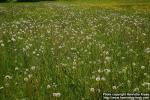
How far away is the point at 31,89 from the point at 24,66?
249 centimetres

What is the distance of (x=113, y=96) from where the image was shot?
25.4ft

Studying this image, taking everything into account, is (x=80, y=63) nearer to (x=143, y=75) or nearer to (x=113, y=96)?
(x=143, y=75)

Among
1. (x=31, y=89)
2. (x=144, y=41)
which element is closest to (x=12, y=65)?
(x=31, y=89)

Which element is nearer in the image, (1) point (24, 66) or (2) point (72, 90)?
(2) point (72, 90)

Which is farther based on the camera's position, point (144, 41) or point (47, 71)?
point (144, 41)

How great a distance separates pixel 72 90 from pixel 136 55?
338 cm

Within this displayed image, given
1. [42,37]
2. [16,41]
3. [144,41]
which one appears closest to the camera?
[144,41]

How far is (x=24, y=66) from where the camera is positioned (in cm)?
1108

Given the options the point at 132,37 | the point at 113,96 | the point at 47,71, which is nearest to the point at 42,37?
the point at 132,37

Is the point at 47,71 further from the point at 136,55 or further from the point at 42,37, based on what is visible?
the point at 42,37

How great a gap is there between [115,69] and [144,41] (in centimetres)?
457

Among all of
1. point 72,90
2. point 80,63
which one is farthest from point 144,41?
point 72,90

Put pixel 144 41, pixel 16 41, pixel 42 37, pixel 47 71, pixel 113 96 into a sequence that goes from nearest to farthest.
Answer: pixel 113 96 < pixel 47 71 < pixel 144 41 < pixel 16 41 < pixel 42 37

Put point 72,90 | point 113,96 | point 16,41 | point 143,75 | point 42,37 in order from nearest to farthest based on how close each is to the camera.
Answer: point 113,96, point 72,90, point 143,75, point 16,41, point 42,37
